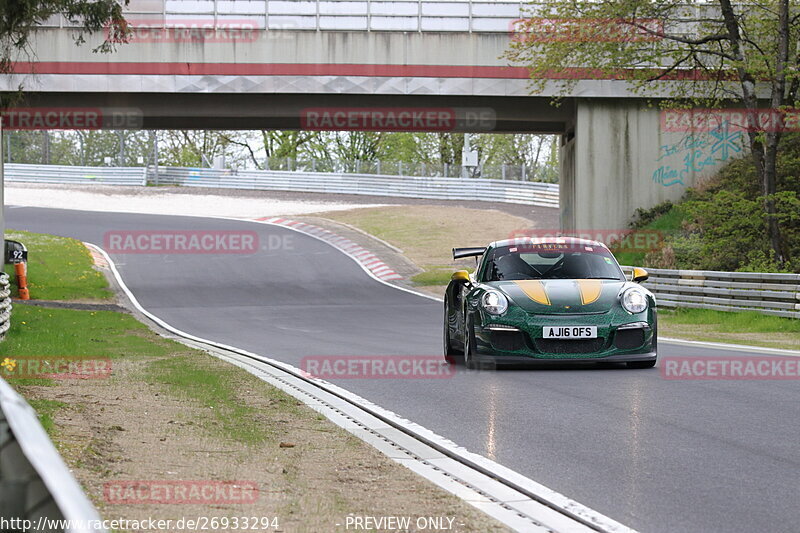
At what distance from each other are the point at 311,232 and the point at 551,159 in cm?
5574

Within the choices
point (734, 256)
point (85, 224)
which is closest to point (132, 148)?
point (85, 224)

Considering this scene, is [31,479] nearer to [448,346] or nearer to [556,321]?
[556,321]

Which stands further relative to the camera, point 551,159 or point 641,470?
point 551,159

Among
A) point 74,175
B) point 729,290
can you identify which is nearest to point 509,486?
point 729,290

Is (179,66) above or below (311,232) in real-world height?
above

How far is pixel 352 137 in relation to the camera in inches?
3602

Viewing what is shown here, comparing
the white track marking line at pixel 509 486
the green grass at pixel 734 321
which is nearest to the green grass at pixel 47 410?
the white track marking line at pixel 509 486

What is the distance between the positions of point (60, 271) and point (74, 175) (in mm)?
38513

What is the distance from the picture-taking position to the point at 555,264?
13.1m

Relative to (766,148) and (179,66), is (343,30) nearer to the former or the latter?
(179,66)

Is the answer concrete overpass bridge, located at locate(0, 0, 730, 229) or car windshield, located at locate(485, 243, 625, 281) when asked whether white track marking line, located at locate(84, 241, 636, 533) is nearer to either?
car windshield, located at locate(485, 243, 625, 281)

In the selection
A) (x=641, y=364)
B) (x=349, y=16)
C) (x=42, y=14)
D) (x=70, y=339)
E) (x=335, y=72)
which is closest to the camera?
(x=641, y=364)

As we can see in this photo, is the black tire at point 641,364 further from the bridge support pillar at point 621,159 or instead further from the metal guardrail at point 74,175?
the metal guardrail at point 74,175

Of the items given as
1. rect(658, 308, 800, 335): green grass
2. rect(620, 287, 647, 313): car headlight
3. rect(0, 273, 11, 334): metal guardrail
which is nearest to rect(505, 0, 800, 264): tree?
rect(658, 308, 800, 335): green grass
